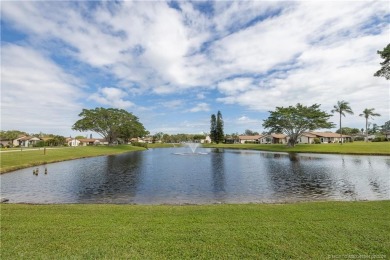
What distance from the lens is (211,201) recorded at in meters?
14.1

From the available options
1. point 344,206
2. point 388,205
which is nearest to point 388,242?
point 344,206

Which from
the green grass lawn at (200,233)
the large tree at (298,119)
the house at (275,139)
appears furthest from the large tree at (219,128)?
the green grass lawn at (200,233)

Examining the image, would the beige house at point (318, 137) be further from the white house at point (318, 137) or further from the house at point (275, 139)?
the house at point (275, 139)

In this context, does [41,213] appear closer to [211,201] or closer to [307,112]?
[211,201]

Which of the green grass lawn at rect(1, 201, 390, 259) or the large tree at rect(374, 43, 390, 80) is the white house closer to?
the large tree at rect(374, 43, 390, 80)

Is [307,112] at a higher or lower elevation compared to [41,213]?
higher

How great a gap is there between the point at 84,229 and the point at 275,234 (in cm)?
583

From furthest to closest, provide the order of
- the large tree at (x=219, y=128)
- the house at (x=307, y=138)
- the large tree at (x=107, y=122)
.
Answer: the large tree at (x=219, y=128)
the house at (x=307, y=138)
the large tree at (x=107, y=122)

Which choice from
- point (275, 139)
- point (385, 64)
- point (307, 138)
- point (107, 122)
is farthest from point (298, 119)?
point (107, 122)

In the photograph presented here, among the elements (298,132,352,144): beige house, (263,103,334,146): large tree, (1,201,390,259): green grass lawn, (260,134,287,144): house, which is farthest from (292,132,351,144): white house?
(1,201,390,259): green grass lawn

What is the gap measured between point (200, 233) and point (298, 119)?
7130 centimetres

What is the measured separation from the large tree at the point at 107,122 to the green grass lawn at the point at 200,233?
3186 inches

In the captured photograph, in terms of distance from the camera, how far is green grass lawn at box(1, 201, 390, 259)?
5863 mm

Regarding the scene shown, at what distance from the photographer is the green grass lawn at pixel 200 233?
586cm
